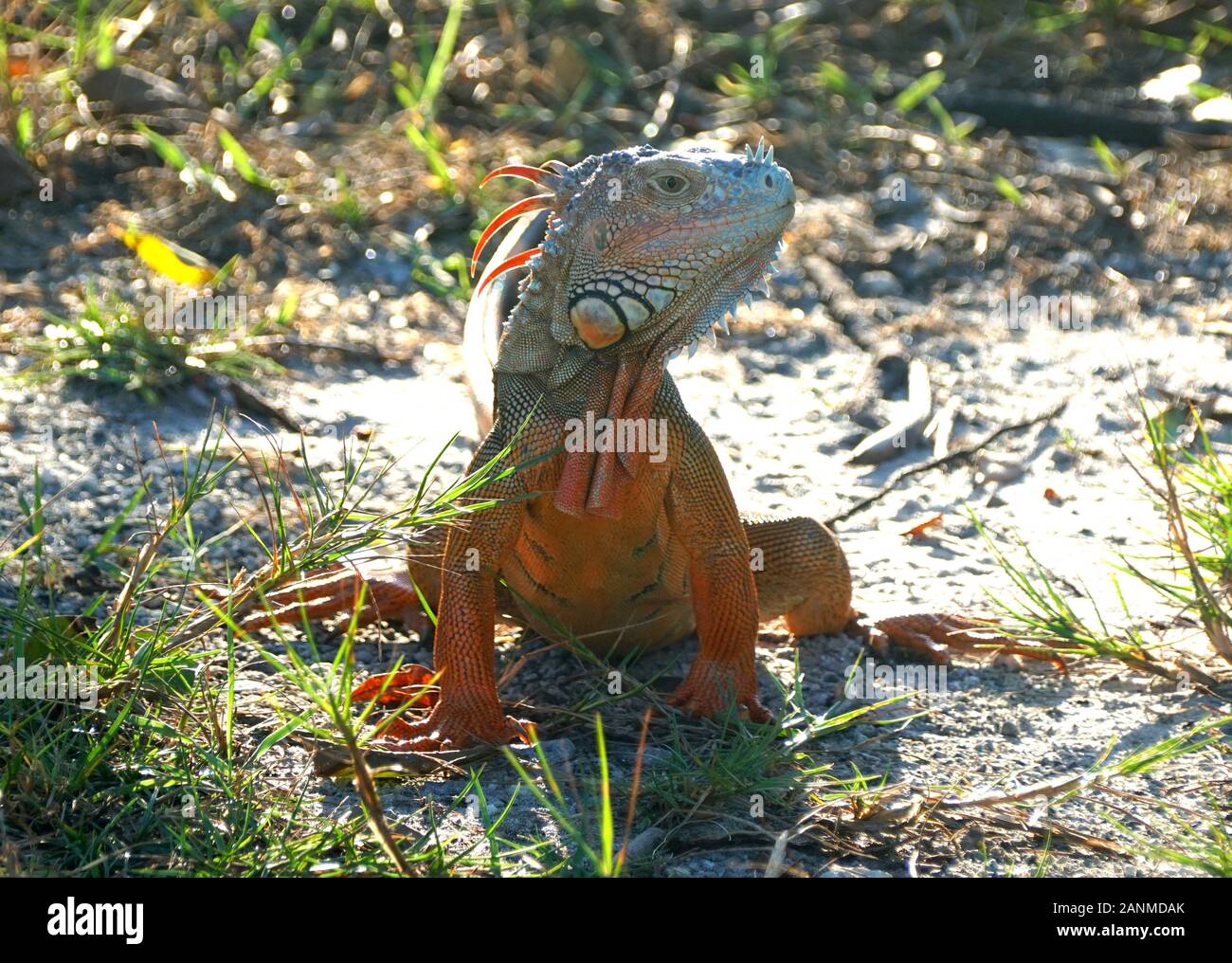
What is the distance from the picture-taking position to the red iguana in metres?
4.27

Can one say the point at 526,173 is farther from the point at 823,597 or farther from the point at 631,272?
the point at 823,597

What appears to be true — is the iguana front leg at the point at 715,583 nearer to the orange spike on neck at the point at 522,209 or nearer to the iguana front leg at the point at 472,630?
the iguana front leg at the point at 472,630

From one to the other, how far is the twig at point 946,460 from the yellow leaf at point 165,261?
4.03m

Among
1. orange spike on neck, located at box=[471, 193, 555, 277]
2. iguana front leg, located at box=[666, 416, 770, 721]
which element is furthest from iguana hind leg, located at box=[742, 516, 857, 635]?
orange spike on neck, located at box=[471, 193, 555, 277]

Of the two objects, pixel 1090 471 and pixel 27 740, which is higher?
pixel 1090 471

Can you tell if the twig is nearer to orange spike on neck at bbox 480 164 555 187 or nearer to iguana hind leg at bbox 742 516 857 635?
iguana hind leg at bbox 742 516 857 635

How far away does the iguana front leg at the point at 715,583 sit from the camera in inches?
182

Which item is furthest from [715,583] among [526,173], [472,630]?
[526,173]

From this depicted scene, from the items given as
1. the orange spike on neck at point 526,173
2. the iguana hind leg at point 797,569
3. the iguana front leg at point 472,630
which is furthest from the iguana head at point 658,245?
the iguana hind leg at point 797,569

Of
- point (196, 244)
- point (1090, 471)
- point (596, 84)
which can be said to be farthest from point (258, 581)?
point (596, 84)

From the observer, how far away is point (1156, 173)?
9914 millimetres
